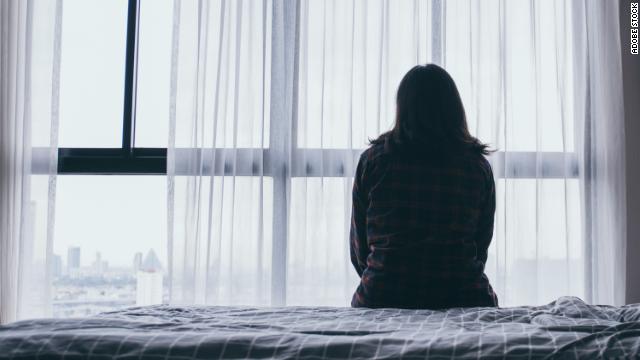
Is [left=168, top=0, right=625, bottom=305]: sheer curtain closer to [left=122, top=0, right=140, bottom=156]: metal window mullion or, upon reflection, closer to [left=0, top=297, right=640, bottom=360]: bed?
A: [left=122, top=0, right=140, bottom=156]: metal window mullion

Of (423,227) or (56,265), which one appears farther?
(56,265)

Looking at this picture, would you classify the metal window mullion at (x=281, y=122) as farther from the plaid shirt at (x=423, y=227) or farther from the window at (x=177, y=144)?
the plaid shirt at (x=423, y=227)

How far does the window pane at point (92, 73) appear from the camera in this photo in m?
2.85

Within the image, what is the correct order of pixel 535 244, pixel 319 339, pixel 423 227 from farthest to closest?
pixel 535 244
pixel 423 227
pixel 319 339

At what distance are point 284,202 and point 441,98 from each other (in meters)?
1.29

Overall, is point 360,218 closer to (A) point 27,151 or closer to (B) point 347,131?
(B) point 347,131

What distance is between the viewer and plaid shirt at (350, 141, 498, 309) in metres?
1.36

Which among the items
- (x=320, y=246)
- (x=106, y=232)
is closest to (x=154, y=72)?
(x=106, y=232)

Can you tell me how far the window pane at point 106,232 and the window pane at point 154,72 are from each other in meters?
0.22

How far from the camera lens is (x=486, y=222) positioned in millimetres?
1573

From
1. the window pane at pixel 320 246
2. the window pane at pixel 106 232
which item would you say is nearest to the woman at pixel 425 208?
the window pane at pixel 320 246

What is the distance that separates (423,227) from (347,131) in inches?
52.8

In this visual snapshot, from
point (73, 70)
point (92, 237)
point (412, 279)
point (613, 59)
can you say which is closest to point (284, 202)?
point (92, 237)

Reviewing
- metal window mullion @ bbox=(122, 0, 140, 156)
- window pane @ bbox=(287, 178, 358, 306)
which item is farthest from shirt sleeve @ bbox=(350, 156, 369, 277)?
metal window mullion @ bbox=(122, 0, 140, 156)
